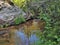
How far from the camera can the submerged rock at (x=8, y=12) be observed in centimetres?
982

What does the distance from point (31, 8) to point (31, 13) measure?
0.37m

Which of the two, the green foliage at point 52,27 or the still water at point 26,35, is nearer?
the green foliage at point 52,27

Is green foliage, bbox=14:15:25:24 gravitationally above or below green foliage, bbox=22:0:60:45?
below

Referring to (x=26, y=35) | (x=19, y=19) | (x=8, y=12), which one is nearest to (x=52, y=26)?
(x=26, y=35)

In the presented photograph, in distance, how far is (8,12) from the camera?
33.7 feet

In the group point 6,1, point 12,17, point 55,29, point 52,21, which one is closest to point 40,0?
point 52,21

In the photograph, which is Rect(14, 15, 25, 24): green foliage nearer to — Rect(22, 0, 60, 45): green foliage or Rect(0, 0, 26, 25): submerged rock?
Rect(0, 0, 26, 25): submerged rock

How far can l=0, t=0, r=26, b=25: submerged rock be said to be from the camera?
982 centimetres

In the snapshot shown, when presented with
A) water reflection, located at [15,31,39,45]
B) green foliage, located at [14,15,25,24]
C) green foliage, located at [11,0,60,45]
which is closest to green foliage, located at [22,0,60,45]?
green foliage, located at [11,0,60,45]

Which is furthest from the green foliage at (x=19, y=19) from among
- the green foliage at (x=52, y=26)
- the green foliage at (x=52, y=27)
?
the green foliage at (x=52, y=27)

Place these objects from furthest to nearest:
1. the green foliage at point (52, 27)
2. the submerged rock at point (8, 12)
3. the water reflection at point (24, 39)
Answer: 1. the submerged rock at point (8, 12)
2. the water reflection at point (24, 39)
3. the green foliage at point (52, 27)

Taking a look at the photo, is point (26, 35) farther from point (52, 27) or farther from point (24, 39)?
point (52, 27)

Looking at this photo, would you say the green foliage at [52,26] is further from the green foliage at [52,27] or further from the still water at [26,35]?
the still water at [26,35]

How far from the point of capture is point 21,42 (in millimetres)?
7227
